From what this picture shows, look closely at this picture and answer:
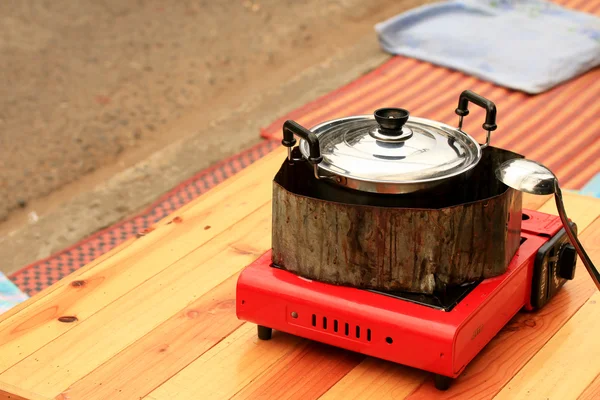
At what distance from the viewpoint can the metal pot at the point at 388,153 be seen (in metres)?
1.36

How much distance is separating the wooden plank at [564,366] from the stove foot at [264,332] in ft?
1.23

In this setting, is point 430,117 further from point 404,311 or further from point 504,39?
point 404,311

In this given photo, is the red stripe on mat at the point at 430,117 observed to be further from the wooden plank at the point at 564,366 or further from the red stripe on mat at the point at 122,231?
the wooden plank at the point at 564,366

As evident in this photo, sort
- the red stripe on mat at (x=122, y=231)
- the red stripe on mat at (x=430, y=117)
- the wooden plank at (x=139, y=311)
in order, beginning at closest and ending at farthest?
the wooden plank at (x=139, y=311)
the red stripe on mat at (x=122, y=231)
the red stripe on mat at (x=430, y=117)

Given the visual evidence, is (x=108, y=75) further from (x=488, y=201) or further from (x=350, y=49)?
(x=488, y=201)

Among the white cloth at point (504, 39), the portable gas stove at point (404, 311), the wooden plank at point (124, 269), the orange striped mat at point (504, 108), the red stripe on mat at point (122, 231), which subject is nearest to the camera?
the portable gas stove at point (404, 311)

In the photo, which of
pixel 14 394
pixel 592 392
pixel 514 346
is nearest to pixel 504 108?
pixel 514 346

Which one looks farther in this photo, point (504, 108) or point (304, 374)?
point (504, 108)

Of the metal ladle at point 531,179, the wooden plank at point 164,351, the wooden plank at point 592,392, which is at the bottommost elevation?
the wooden plank at point 164,351

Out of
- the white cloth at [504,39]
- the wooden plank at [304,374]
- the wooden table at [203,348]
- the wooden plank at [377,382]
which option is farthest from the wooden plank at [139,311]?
the white cloth at [504,39]

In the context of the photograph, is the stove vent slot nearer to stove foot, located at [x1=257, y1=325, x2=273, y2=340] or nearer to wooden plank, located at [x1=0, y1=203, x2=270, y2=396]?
stove foot, located at [x1=257, y1=325, x2=273, y2=340]

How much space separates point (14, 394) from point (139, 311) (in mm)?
273

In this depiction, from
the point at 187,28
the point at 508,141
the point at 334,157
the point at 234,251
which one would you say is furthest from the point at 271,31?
the point at 334,157

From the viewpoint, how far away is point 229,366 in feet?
4.82
